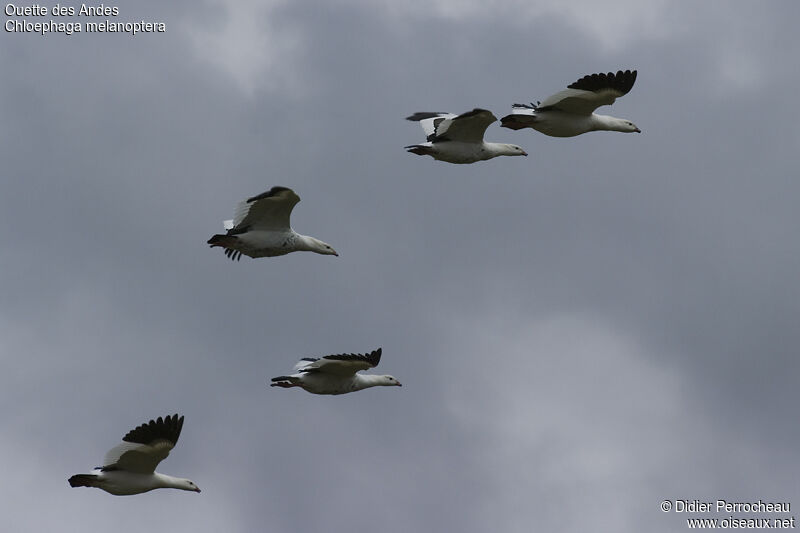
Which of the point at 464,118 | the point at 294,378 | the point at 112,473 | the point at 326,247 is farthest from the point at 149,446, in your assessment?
the point at 464,118

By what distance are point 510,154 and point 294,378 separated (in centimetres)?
847

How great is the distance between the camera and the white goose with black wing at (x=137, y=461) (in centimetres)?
3919

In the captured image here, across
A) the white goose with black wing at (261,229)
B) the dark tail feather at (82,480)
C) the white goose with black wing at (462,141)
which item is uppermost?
the white goose with black wing at (462,141)

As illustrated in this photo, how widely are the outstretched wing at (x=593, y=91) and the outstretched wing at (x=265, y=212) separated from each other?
7108mm

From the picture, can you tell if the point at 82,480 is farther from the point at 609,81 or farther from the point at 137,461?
the point at 609,81

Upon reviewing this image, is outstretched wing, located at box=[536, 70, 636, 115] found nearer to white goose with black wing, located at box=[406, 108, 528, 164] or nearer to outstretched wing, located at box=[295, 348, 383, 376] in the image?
white goose with black wing, located at box=[406, 108, 528, 164]

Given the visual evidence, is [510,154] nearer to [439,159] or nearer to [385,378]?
[439,159]

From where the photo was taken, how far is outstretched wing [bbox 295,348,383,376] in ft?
141

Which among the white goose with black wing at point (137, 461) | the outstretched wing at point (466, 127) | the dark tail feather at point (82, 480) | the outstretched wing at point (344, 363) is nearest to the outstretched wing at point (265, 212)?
the outstretched wing at point (344, 363)

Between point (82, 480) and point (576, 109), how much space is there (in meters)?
15.3

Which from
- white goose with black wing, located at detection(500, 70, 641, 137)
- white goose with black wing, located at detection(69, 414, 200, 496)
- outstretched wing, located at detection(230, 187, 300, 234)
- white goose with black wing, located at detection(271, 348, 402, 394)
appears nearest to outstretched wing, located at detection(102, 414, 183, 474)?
white goose with black wing, located at detection(69, 414, 200, 496)

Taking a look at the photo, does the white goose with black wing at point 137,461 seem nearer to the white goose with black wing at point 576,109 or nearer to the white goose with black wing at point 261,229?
the white goose with black wing at point 261,229

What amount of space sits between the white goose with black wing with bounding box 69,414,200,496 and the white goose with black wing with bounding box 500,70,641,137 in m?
12.0

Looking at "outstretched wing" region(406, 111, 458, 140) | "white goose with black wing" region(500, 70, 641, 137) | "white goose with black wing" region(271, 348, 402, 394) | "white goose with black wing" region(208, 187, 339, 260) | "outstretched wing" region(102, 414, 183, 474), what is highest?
"outstretched wing" region(406, 111, 458, 140)
